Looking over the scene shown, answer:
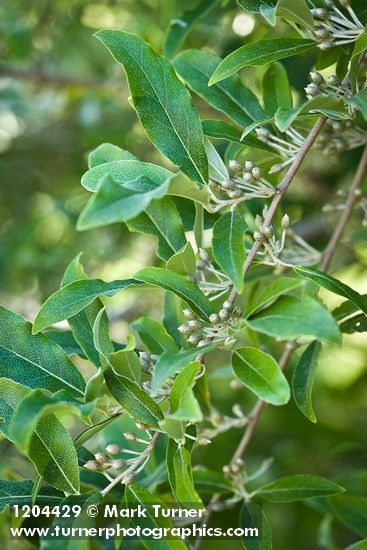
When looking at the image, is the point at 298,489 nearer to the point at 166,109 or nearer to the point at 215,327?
the point at 215,327

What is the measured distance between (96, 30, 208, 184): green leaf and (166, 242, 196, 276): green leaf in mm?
89

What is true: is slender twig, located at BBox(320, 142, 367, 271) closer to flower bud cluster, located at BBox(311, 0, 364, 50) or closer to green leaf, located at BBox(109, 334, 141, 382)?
flower bud cluster, located at BBox(311, 0, 364, 50)

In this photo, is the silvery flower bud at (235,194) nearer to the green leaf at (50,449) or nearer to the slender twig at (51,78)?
the green leaf at (50,449)

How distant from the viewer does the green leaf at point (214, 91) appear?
109 cm

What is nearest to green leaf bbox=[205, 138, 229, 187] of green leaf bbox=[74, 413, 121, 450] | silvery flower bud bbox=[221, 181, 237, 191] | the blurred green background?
silvery flower bud bbox=[221, 181, 237, 191]

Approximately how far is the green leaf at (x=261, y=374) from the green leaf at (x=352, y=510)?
57 cm

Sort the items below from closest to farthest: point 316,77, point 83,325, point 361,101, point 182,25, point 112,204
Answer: point 112,204
point 361,101
point 316,77
point 83,325
point 182,25

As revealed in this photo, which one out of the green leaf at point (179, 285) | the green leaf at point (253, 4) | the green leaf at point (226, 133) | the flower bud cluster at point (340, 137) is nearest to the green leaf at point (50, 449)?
the green leaf at point (179, 285)

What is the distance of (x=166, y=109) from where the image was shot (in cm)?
90

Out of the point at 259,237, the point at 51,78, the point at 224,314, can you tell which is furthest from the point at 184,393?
the point at 51,78

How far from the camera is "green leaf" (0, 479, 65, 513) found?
916 mm

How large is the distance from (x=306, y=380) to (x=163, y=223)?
0.95ft

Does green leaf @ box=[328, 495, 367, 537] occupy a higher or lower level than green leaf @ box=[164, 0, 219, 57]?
lower

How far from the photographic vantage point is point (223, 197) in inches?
39.6
